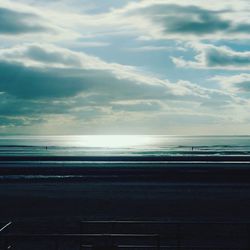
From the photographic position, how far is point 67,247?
53.4 ft

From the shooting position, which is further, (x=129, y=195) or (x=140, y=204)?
(x=129, y=195)

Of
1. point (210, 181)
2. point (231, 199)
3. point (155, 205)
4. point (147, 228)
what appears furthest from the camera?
point (210, 181)

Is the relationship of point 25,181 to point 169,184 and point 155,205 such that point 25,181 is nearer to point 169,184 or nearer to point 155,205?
point 169,184

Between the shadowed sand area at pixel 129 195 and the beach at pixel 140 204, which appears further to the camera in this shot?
the shadowed sand area at pixel 129 195

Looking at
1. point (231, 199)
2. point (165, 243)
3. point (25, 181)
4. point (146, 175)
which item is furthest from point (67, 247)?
point (146, 175)

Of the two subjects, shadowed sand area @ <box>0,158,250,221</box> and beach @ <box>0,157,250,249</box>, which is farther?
shadowed sand area @ <box>0,158,250,221</box>

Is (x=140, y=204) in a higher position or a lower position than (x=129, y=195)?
lower

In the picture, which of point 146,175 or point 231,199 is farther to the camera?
point 146,175

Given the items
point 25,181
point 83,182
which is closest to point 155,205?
point 83,182

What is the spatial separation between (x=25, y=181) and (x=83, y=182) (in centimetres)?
603

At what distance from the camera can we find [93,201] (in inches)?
1093

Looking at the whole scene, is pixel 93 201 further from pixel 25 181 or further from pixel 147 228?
pixel 25 181

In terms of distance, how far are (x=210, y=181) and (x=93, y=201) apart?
16318 mm

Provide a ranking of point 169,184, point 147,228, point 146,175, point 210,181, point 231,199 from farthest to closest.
Answer: point 146,175, point 210,181, point 169,184, point 231,199, point 147,228
